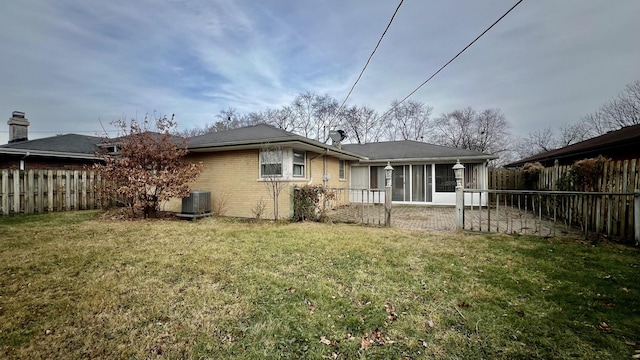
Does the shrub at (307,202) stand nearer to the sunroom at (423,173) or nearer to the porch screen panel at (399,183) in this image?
the sunroom at (423,173)

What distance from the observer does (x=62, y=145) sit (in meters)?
13.9

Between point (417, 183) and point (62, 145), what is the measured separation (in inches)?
754

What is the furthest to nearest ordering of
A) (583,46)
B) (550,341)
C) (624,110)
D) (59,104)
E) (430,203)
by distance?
1. (624,110)
2. (59,104)
3. (430,203)
4. (583,46)
5. (550,341)

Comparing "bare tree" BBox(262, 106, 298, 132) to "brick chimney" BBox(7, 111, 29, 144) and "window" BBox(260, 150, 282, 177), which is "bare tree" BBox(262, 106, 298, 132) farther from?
"window" BBox(260, 150, 282, 177)

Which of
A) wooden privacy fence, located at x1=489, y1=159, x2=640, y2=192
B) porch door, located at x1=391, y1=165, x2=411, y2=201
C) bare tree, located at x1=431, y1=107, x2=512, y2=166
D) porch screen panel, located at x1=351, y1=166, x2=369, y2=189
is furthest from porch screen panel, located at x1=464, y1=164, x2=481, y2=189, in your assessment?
bare tree, located at x1=431, y1=107, x2=512, y2=166

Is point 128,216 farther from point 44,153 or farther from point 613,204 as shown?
point 613,204

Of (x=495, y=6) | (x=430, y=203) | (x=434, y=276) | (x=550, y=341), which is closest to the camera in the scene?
(x=550, y=341)

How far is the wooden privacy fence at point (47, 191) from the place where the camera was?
29.1ft

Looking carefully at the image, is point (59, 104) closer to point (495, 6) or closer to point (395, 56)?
point (395, 56)

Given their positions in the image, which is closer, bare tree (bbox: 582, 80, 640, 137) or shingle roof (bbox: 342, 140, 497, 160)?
shingle roof (bbox: 342, 140, 497, 160)

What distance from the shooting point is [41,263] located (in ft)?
14.1

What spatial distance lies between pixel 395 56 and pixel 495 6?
207 inches

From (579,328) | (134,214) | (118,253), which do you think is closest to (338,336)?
(579,328)

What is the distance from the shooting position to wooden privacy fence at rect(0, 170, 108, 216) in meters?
8.86
